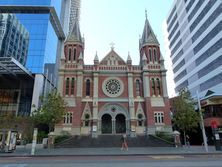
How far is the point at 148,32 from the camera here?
46.5 m

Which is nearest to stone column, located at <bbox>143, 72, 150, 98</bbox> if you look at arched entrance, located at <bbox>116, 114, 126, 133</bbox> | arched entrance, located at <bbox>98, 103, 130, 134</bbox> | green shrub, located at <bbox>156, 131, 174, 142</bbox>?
arched entrance, located at <bbox>98, 103, 130, 134</bbox>

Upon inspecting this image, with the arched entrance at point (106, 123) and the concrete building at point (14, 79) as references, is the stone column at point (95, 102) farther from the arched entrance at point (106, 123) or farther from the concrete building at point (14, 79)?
the concrete building at point (14, 79)

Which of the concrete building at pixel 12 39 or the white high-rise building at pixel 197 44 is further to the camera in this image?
the concrete building at pixel 12 39

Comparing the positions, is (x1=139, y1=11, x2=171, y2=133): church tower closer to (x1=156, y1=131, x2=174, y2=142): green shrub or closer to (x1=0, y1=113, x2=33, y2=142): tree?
(x1=156, y1=131, x2=174, y2=142): green shrub

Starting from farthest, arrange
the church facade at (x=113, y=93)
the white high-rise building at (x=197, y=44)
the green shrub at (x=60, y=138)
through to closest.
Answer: the white high-rise building at (x=197, y=44) → the church facade at (x=113, y=93) → the green shrub at (x=60, y=138)

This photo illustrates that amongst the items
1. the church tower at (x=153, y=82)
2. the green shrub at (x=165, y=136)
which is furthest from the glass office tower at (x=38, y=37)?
the green shrub at (x=165, y=136)

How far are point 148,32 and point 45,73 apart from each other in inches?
1244

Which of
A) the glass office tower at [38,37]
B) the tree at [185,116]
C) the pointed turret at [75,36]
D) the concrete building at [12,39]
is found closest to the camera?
the tree at [185,116]

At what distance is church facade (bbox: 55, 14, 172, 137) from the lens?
123ft

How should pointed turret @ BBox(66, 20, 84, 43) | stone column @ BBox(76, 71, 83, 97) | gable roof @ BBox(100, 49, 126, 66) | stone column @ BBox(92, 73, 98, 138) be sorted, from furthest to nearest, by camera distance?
1. pointed turret @ BBox(66, 20, 84, 43)
2. gable roof @ BBox(100, 49, 126, 66)
3. stone column @ BBox(76, 71, 83, 97)
4. stone column @ BBox(92, 73, 98, 138)

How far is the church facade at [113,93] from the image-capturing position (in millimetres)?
37625

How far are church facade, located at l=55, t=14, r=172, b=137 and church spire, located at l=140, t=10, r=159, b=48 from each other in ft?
0.80

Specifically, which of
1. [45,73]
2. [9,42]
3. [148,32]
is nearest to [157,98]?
[148,32]

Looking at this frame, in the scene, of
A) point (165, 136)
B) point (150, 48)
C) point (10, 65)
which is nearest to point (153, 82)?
point (150, 48)
